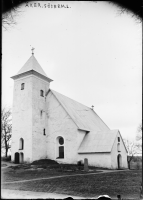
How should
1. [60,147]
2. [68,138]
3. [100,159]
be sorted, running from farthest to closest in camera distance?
[60,147] → [68,138] → [100,159]

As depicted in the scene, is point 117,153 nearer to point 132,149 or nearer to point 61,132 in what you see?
point 61,132

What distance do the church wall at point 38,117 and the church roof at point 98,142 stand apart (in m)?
3.63

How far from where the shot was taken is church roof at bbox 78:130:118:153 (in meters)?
19.1

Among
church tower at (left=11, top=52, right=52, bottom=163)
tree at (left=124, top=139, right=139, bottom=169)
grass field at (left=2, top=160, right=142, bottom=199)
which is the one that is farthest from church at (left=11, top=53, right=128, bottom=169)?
grass field at (left=2, top=160, right=142, bottom=199)

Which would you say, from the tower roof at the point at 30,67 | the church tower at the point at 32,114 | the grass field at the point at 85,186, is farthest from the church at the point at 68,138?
the grass field at the point at 85,186

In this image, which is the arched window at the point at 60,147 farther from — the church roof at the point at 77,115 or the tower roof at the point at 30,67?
the tower roof at the point at 30,67

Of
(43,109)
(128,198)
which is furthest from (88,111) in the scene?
(128,198)

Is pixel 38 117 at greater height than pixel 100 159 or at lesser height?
greater

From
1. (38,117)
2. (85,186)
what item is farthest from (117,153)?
(85,186)

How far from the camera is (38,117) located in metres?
16.6

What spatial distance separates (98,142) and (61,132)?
349 cm

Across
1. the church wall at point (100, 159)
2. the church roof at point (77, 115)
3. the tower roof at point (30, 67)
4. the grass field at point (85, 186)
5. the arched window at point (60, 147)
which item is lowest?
the church wall at point (100, 159)

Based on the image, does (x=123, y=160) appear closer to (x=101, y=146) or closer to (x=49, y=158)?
(x=101, y=146)

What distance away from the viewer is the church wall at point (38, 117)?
49.3 ft
